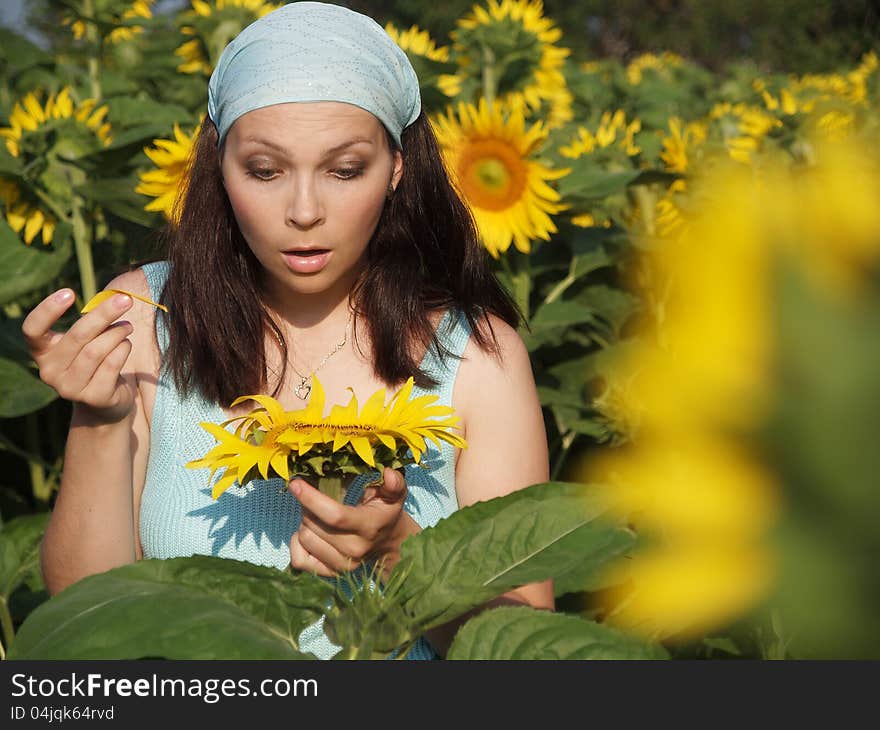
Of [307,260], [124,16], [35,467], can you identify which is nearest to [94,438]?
[307,260]

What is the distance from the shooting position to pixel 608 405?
143 cm

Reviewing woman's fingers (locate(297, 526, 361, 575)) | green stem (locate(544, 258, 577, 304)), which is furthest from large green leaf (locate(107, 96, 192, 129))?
woman's fingers (locate(297, 526, 361, 575))

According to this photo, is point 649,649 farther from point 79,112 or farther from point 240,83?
point 79,112

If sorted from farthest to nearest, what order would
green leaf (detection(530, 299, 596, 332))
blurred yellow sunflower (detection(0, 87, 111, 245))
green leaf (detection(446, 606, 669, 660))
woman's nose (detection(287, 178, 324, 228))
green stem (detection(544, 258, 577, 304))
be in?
green stem (detection(544, 258, 577, 304)) → green leaf (detection(530, 299, 596, 332)) → blurred yellow sunflower (detection(0, 87, 111, 245)) → woman's nose (detection(287, 178, 324, 228)) → green leaf (detection(446, 606, 669, 660))

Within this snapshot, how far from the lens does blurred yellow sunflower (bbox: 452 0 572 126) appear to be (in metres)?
2.04

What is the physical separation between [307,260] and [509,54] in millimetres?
1184

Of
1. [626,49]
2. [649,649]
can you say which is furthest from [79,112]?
[626,49]

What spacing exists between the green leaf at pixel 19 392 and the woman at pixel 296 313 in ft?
0.81

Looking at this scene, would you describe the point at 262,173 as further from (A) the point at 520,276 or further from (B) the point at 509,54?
(B) the point at 509,54

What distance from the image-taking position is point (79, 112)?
163 cm

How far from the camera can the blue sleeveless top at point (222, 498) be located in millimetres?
1074

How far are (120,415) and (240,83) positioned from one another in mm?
330

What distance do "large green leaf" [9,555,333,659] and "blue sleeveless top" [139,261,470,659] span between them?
450 millimetres

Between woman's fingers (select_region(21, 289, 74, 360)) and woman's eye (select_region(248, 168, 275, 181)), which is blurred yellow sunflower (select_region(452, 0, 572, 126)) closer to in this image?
woman's eye (select_region(248, 168, 275, 181))
